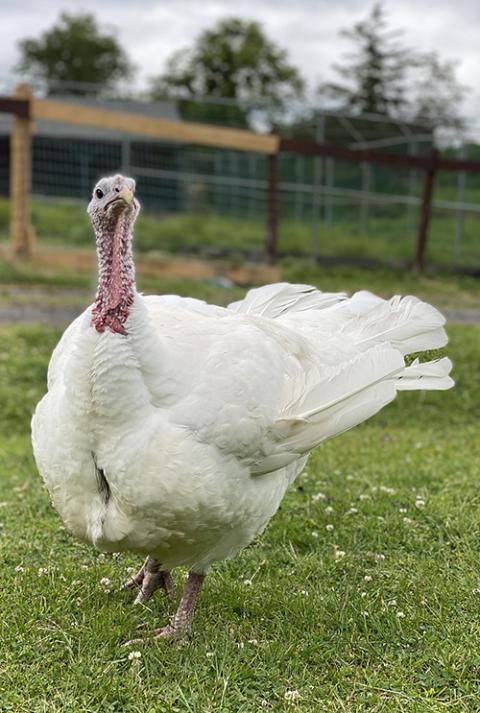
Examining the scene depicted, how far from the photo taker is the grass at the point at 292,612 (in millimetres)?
3264

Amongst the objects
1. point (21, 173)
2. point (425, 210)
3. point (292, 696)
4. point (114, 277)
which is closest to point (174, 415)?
point (114, 277)

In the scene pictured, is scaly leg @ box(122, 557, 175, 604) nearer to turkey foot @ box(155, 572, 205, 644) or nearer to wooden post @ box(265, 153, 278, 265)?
turkey foot @ box(155, 572, 205, 644)

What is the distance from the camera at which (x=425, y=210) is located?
1468 centimetres

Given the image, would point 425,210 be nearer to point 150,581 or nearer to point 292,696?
point 150,581

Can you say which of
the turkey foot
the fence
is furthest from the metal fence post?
the turkey foot

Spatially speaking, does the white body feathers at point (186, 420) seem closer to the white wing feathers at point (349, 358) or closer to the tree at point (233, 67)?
the white wing feathers at point (349, 358)

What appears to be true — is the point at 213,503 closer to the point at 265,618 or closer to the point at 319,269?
the point at 265,618

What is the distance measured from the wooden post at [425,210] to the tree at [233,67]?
37314 mm

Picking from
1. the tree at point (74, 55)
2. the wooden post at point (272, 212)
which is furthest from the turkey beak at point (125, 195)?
the tree at point (74, 55)

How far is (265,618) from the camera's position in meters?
3.88

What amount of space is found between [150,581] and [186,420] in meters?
1.18

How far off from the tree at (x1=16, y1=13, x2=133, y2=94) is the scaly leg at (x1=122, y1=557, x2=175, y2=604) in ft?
218

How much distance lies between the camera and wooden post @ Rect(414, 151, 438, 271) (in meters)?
14.7

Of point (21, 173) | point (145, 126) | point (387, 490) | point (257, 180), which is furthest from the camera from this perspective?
point (257, 180)
